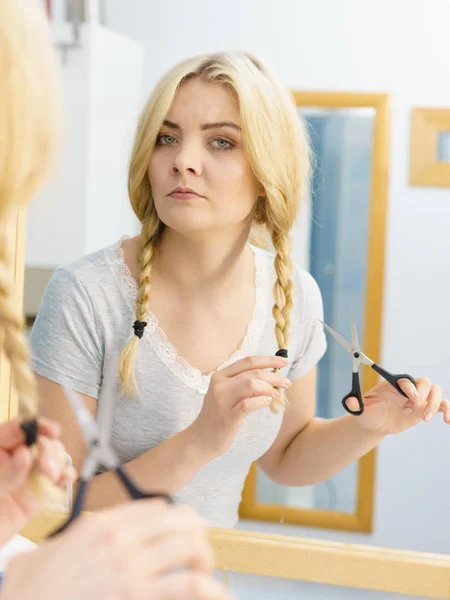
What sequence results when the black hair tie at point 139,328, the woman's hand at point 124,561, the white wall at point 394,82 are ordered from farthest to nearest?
the white wall at point 394,82 < the black hair tie at point 139,328 < the woman's hand at point 124,561

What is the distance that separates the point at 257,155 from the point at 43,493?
0.35 meters

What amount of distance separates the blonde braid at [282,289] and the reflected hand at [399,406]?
0.08 metres

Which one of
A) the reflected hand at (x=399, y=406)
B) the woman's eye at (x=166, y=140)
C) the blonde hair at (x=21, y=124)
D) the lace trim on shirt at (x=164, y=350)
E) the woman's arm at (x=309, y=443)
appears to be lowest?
the woman's arm at (x=309, y=443)

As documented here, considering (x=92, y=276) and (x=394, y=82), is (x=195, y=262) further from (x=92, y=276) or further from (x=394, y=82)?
(x=394, y=82)

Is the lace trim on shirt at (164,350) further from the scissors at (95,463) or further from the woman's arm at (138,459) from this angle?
the scissors at (95,463)

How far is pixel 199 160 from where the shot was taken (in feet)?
1.89

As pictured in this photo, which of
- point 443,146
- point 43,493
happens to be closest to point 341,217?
point 443,146

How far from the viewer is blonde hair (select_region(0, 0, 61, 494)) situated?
0.28 meters

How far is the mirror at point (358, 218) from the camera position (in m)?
1.30

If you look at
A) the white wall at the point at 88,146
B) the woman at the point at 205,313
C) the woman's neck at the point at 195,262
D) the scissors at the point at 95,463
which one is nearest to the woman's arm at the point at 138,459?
the woman at the point at 205,313

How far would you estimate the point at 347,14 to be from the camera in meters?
1.36

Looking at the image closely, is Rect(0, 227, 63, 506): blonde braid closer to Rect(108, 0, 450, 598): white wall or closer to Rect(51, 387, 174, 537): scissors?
Rect(51, 387, 174, 537): scissors

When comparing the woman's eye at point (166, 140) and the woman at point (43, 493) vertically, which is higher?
the woman's eye at point (166, 140)

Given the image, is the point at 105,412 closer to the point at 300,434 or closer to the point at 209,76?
the point at 209,76
